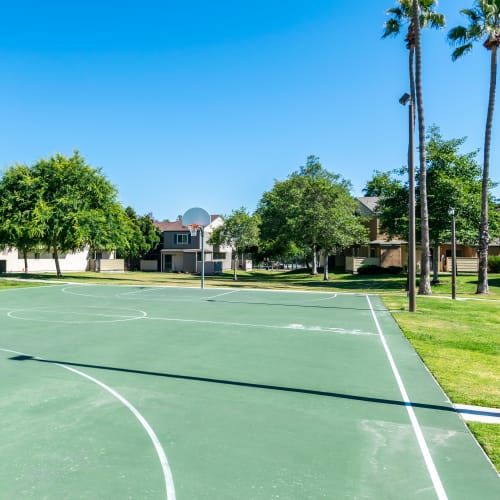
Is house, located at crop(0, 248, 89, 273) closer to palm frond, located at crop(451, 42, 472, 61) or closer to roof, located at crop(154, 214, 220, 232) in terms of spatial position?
roof, located at crop(154, 214, 220, 232)

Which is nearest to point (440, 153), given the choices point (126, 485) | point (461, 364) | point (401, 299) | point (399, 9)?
point (399, 9)

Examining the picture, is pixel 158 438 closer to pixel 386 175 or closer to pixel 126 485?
pixel 126 485

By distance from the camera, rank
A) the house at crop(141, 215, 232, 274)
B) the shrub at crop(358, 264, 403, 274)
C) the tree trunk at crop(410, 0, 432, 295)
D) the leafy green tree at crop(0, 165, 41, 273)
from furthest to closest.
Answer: the house at crop(141, 215, 232, 274) → the shrub at crop(358, 264, 403, 274) → the leafy green tree at crop(0, 165, 41, 273) → the tree trunk at crop(410, 0, 432, 295)

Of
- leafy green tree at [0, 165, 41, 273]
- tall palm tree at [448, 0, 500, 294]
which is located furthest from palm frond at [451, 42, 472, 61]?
leafy green tree at [0, 165, 41, 273]

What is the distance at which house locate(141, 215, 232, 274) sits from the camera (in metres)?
54.1

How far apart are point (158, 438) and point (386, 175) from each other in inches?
1228

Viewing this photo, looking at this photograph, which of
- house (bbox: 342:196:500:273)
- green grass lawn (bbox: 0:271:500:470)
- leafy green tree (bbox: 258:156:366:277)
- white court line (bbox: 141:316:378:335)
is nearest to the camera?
green grass lawn (bbox: 0:271:500:470)

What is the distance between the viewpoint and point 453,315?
16.4 m

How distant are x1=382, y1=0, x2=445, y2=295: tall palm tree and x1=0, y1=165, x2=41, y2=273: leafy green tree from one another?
90.1 feet

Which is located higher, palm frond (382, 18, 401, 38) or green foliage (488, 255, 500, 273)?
palm frond (382, 18, 401, 38)

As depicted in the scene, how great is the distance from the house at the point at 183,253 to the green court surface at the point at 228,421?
42140mm

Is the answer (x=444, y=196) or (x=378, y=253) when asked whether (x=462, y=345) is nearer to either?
(x=444, y=196)

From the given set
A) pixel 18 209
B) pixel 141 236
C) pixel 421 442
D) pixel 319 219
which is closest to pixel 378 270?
pixel 319 219

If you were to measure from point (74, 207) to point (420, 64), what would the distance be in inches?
1064
